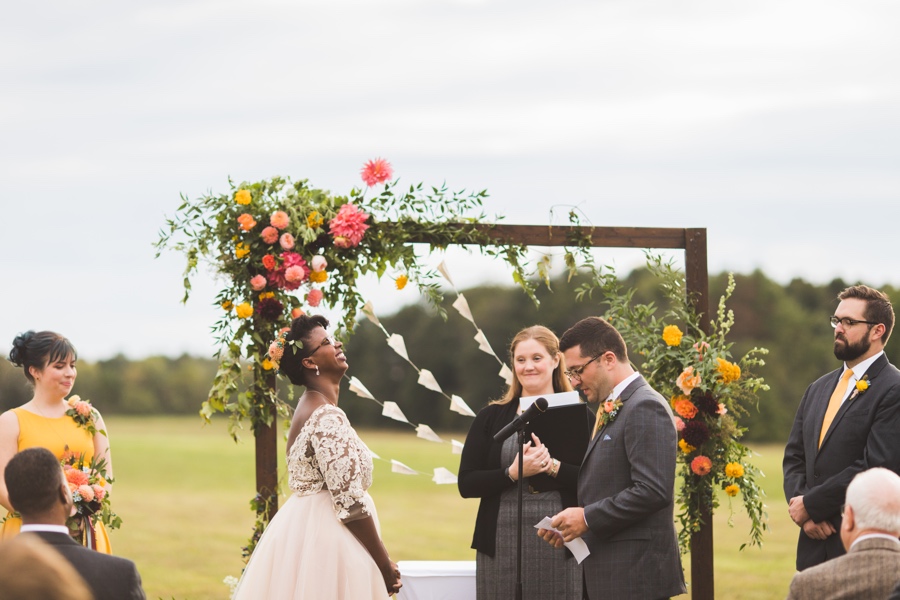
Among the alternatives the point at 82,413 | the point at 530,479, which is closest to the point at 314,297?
the point at 82,413

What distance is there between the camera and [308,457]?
4469mm

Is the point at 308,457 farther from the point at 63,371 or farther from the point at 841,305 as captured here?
the point at 841,305

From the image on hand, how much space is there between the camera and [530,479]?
5.16 m

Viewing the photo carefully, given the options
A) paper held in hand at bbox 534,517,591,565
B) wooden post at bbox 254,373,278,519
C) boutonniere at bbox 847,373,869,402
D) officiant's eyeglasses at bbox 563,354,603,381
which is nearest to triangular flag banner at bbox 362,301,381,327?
wooden post at bbox 254,373,278,519

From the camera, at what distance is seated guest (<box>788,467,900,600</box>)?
321cm

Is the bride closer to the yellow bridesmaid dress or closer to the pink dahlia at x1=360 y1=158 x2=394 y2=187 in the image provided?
the yellow bridesmaid dress

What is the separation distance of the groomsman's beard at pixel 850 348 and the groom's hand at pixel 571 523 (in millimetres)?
1653

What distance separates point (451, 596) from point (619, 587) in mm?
1759

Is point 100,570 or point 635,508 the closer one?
point 100,570

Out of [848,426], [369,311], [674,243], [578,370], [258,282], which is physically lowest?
[848,426]

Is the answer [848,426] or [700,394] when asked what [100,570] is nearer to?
[848,426]

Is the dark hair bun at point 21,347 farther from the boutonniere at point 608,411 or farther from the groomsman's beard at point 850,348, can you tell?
the groomsman's beard at point 850,348

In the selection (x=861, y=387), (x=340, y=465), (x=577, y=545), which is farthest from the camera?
(x=861, y=387)

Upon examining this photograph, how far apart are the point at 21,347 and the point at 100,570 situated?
2.66 m
